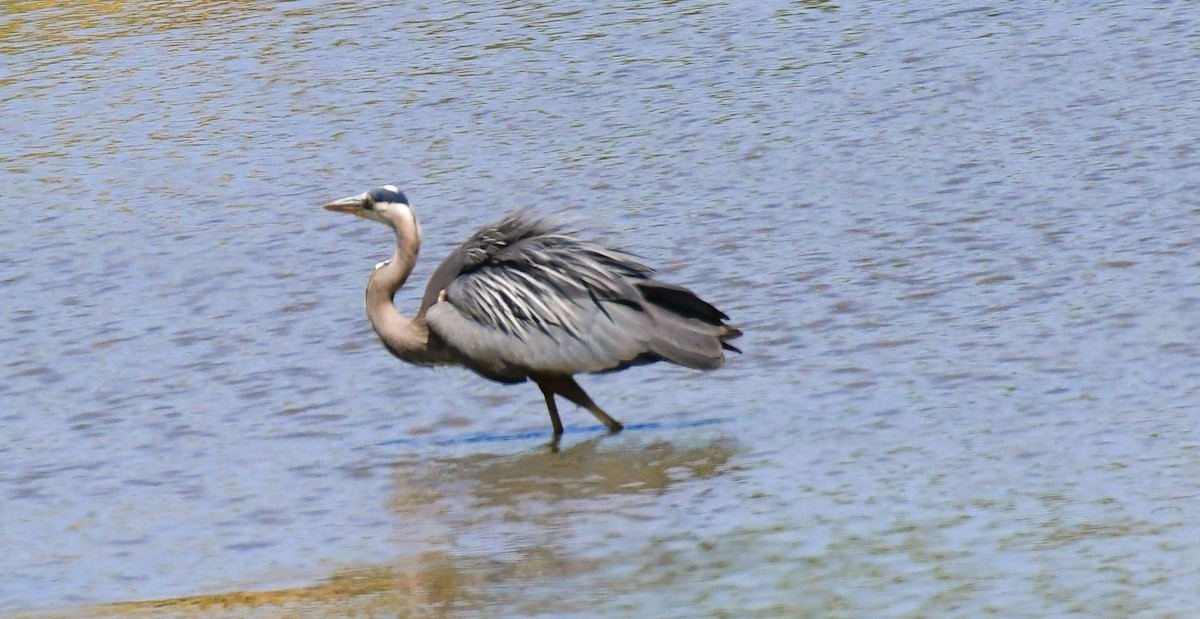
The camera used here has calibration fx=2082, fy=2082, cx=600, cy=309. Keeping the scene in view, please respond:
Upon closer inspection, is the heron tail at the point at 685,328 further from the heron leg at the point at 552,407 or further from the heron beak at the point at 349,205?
the heron beak at the point at 349,205

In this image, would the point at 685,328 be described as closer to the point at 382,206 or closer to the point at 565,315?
the point at 565,315

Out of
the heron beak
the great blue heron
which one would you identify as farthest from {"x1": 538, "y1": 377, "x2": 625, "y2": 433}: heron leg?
the heron beak

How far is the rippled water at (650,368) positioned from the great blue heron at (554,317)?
301 mm

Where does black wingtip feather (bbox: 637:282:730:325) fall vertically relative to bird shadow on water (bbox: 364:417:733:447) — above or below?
above

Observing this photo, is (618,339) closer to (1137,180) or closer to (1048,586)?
(1048,586)

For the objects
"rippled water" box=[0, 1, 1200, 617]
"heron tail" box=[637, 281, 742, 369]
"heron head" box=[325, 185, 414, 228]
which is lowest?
"rippled water" box=[0, 1, 1200, 617]

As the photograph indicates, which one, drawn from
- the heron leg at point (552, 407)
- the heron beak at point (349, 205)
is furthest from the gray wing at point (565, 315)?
the heron beak at point (349, 205)

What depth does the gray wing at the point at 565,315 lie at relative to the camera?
9.16 m

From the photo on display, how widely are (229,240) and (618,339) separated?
4794mm

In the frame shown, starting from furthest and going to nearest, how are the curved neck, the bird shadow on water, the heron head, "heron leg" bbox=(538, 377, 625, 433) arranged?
1. the heron head
2. the curved neck
3. "heron leg" bbox=(538, 377, 625, 433)
4. the bird shadow on water

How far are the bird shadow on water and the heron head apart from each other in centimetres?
117

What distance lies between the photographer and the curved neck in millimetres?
9500

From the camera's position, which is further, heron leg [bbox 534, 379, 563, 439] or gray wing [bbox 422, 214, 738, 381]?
heron leg [bbox 534, 379, 563, 439]

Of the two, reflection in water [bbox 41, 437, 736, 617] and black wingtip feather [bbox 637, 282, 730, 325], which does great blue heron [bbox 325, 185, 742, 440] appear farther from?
reflection in water [bbox 41, 437, 736, 617]
